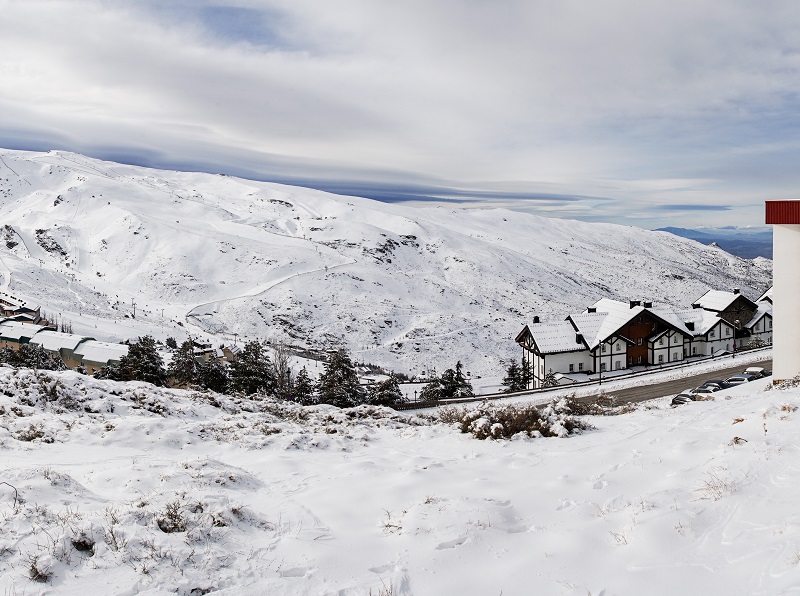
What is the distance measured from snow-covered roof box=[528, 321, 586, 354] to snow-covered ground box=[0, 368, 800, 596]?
35759 millimetres

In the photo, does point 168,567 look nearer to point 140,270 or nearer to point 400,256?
point 140,270

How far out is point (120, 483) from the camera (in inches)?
300

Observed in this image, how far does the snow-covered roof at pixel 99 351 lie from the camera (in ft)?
144

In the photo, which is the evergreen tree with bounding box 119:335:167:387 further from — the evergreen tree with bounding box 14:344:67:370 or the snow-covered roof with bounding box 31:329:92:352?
the snow-covered roof with bounding box 31:329:92:352

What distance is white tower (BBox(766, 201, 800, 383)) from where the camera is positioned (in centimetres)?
2198

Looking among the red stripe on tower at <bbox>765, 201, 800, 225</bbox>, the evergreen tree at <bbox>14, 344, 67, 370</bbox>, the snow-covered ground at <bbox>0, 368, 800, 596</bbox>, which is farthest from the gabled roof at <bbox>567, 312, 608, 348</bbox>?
the evergreen tree at <bbox>14, 344, 67, 370</bbox>

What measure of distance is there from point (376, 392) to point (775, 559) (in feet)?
99.8

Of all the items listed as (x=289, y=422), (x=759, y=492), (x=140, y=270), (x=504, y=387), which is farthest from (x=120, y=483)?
(x=140, y=270)

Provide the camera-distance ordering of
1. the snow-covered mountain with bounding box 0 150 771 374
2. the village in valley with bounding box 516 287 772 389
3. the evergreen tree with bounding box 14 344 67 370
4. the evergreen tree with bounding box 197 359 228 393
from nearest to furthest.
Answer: the evergreen tree with bounding box 14 344 67 370 → the evergreen tree with bounding box 197 359 228 393 → the village in valley with bounding box 516 287 772 389 → the snow-covered mountain with bounding box 0 150 771 374

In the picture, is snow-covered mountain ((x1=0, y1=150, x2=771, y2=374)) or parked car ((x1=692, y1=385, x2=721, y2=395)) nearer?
parked car ((x1=692, y1=385, x2=721, y2=395))

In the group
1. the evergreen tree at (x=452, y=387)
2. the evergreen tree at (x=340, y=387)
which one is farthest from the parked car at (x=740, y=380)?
the evergreen tree at (x=340, y=387)

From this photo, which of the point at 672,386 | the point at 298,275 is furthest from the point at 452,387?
the point at 298,275

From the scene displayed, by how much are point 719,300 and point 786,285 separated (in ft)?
121

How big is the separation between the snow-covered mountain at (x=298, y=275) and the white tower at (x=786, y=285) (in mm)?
48714
